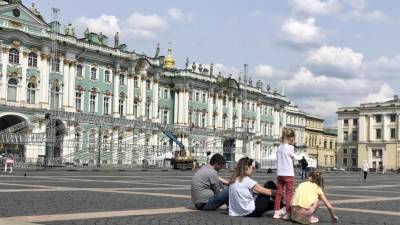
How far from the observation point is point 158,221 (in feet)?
35.6

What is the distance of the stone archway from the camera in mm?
57194

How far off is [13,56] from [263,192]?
52312mm

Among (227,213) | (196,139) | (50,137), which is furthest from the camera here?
(196,139)

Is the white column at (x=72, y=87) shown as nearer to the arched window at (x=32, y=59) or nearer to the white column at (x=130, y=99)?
the arched window at (x=32, y=59)

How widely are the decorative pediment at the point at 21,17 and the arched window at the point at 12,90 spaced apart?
17.7 ft

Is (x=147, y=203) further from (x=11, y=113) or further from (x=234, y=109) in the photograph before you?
(x=234, y=109)

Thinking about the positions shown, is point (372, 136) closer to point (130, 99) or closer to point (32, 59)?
point (130, 99)

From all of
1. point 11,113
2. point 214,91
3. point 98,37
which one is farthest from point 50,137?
point 214,91

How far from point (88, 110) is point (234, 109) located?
32.0 meters

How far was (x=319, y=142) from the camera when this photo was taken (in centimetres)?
14312

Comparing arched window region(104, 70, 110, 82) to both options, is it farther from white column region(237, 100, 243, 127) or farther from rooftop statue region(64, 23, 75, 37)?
white column region(237, 100, 243, 127)

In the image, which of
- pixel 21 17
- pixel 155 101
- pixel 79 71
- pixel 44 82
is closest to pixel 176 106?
pixel 155 101

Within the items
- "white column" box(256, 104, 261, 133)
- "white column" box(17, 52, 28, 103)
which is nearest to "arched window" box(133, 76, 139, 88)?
"white column" box(17, 52, 28, 103)

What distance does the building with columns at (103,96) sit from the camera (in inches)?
2371
